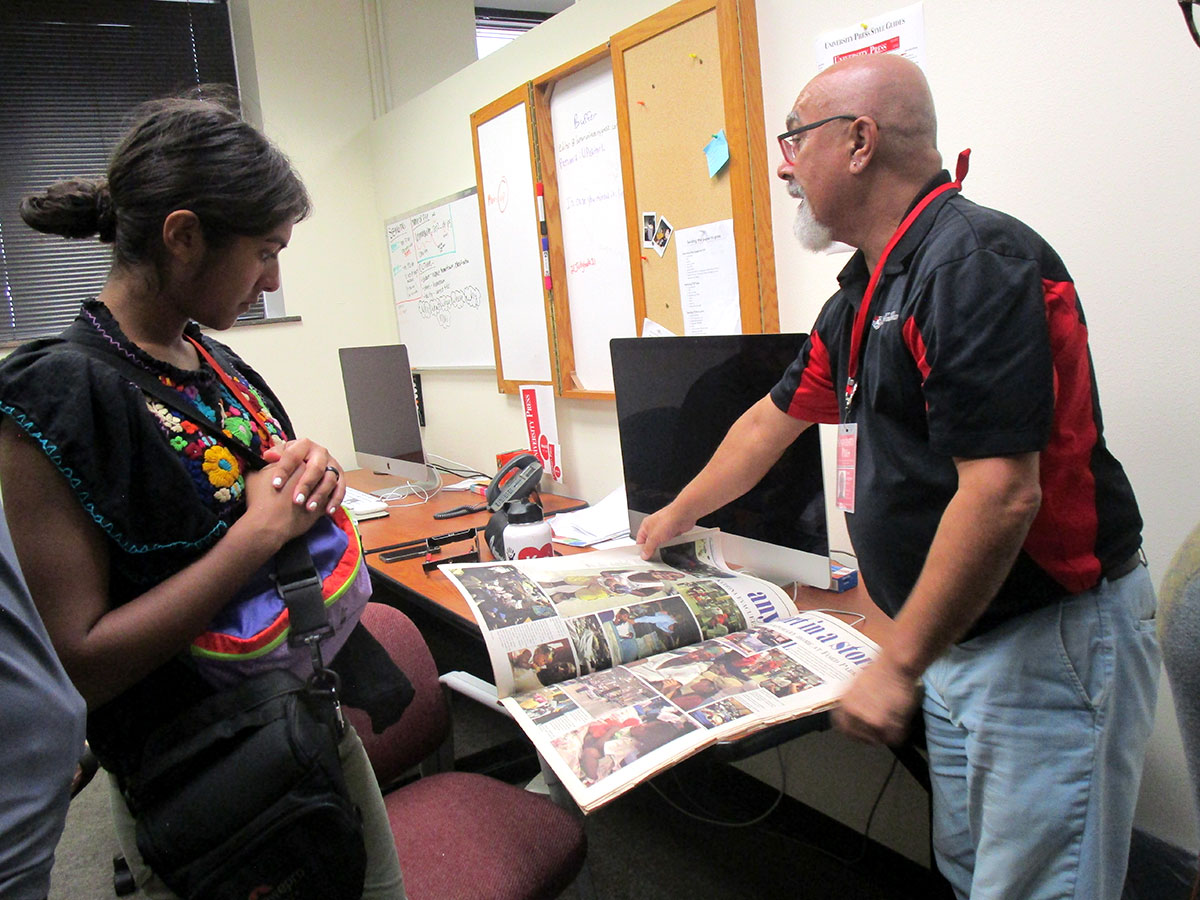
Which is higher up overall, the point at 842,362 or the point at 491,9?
the point at 491,9

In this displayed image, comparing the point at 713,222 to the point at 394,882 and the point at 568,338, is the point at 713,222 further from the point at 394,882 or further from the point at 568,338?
the point at 394,882

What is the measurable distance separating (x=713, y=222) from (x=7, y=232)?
8.71ft

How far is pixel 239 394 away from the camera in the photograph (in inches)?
40.5

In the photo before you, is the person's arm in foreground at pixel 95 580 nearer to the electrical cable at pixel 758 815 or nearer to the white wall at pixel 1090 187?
the white wall at pixel 1090 187

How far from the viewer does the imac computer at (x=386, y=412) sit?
2.60m

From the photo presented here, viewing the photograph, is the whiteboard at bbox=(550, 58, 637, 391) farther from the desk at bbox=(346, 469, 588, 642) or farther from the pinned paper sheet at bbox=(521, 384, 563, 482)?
the desk at bbox=(346, 469, 588, 642)

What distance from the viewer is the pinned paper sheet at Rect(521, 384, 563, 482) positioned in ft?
8.32

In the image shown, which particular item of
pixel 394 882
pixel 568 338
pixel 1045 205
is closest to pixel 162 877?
pixel 394 882

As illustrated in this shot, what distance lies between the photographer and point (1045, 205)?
1324mm

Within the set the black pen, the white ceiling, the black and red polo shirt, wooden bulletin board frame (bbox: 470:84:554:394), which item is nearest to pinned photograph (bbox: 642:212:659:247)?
wooden bulletin board frame (bbox: 470:84:554:394)

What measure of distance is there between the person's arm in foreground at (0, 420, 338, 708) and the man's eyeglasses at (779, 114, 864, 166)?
0.87m

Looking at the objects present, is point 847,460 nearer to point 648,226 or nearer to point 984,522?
point 984,522

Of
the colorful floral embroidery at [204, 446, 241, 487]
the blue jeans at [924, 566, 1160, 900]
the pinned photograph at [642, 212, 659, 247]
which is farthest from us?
the pinned photograph at [642, 212, 659, 247]

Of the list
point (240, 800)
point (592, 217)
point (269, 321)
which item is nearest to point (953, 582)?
point (240, 800)
